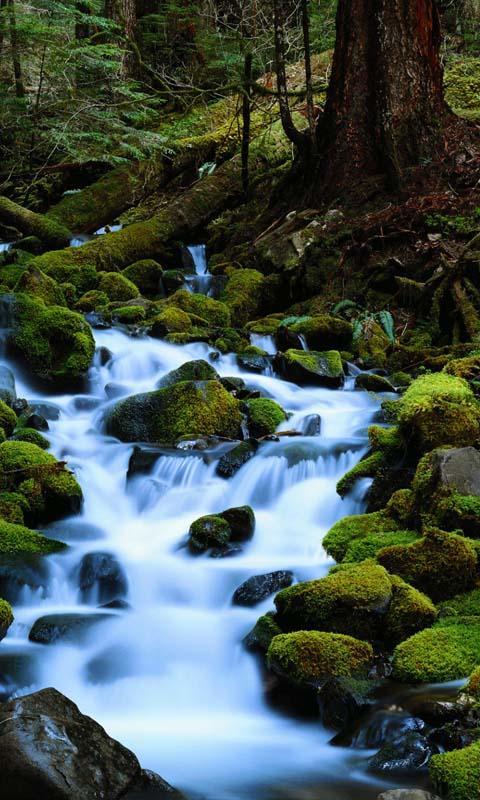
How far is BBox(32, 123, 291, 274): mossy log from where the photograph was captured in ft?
42.6

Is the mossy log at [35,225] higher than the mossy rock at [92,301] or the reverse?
higher

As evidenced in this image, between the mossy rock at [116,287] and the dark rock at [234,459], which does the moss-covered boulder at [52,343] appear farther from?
the dark rock at [234,459]

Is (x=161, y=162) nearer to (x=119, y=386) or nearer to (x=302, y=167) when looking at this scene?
(x=302, y=167)

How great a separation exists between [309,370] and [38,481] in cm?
407

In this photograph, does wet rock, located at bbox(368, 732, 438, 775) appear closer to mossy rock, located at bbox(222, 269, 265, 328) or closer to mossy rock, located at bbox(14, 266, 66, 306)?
mossy rock, located at bbox(14, 266, 66, 306)

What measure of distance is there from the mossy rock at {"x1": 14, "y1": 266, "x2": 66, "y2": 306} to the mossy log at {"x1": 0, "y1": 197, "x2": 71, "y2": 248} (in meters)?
3.68

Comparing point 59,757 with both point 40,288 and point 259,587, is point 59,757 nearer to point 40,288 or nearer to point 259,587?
point 259,587

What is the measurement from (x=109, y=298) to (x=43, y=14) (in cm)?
714

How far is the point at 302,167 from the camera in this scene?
1434 centimetres

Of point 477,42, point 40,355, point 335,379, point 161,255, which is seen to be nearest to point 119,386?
point 40,355

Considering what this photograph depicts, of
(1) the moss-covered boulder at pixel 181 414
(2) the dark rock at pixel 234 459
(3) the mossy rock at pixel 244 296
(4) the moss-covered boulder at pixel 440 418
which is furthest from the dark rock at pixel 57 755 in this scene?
(3) the mossy rock at pixel 244 296

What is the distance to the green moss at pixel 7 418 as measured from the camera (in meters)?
7.51

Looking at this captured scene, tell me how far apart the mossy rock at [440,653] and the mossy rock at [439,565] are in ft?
1.24

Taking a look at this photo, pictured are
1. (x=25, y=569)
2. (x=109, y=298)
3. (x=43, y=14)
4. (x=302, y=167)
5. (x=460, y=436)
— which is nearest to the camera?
(x=25, y=569)
